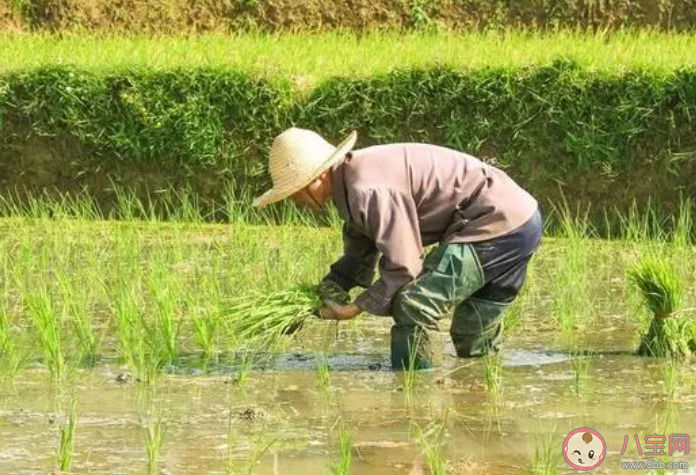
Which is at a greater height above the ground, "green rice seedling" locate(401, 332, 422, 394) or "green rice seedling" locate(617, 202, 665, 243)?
"green rice seedling" locate(401, 332, 422, 394)

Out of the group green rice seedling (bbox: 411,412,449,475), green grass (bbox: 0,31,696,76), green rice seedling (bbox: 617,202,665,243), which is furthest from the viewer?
green grass (bbox: 0,31,696,76)

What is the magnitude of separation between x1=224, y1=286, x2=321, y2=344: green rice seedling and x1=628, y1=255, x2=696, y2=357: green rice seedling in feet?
3.38

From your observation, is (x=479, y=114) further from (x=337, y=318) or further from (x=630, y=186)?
(x=337, y=318)

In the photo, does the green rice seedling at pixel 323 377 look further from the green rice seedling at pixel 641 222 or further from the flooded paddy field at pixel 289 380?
the green rice seedling at pixel 641 222

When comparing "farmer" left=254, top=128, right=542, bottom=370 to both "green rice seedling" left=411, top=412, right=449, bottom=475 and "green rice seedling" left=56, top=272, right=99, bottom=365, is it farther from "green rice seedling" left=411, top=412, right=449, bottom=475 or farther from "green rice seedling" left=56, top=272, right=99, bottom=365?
"green rice seedling" left=56, top=272, right=99, bottom=365

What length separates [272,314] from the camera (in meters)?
4.98

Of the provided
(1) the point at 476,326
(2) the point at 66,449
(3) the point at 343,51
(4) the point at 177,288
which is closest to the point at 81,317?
(4) the point at 177,288

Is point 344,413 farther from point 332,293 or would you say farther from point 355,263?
point 355,263

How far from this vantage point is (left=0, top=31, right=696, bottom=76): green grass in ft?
26.7

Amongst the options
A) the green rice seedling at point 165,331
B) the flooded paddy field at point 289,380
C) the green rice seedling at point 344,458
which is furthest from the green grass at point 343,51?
the green rice seedling at point 344,458

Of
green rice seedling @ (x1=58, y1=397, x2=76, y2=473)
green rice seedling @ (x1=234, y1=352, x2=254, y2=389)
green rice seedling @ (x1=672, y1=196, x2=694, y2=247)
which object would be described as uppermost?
green rice seedling @ (x1=58, y1=397, x2=76, y2=473)

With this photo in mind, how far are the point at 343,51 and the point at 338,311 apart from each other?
167 inches

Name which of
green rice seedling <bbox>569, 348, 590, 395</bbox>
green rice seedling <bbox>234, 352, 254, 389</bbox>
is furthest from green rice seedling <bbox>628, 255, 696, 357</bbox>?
green rice seedling <bbox>234, 352, 254, 389</bbox>

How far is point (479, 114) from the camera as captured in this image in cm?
794
